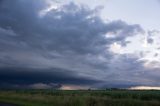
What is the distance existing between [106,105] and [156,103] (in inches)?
328

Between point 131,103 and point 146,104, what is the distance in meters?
2.16

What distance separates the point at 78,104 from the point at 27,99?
705 inches

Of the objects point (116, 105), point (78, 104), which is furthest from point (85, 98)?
point (116, 105)

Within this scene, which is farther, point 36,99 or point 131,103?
point 36,99

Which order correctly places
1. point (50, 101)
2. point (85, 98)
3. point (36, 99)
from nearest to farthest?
point (85, 98)
point (50, 101)
point (36, 99)

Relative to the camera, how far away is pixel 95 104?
3766 centimetres

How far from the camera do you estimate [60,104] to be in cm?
4144

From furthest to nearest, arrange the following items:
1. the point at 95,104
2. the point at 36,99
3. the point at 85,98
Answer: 1. the point at 36,99
2. the point at 85,98
3. the point at 95,104

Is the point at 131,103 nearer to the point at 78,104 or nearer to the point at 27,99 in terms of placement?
the point at 78,104

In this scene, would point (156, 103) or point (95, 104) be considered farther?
point (156, 103)

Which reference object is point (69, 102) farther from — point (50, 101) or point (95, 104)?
point (50, 101)

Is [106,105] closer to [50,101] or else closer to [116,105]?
[116,105]

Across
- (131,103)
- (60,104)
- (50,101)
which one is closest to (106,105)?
(131,103)

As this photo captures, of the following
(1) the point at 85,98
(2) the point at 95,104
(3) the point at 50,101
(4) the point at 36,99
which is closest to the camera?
(2) the point at 95,104
